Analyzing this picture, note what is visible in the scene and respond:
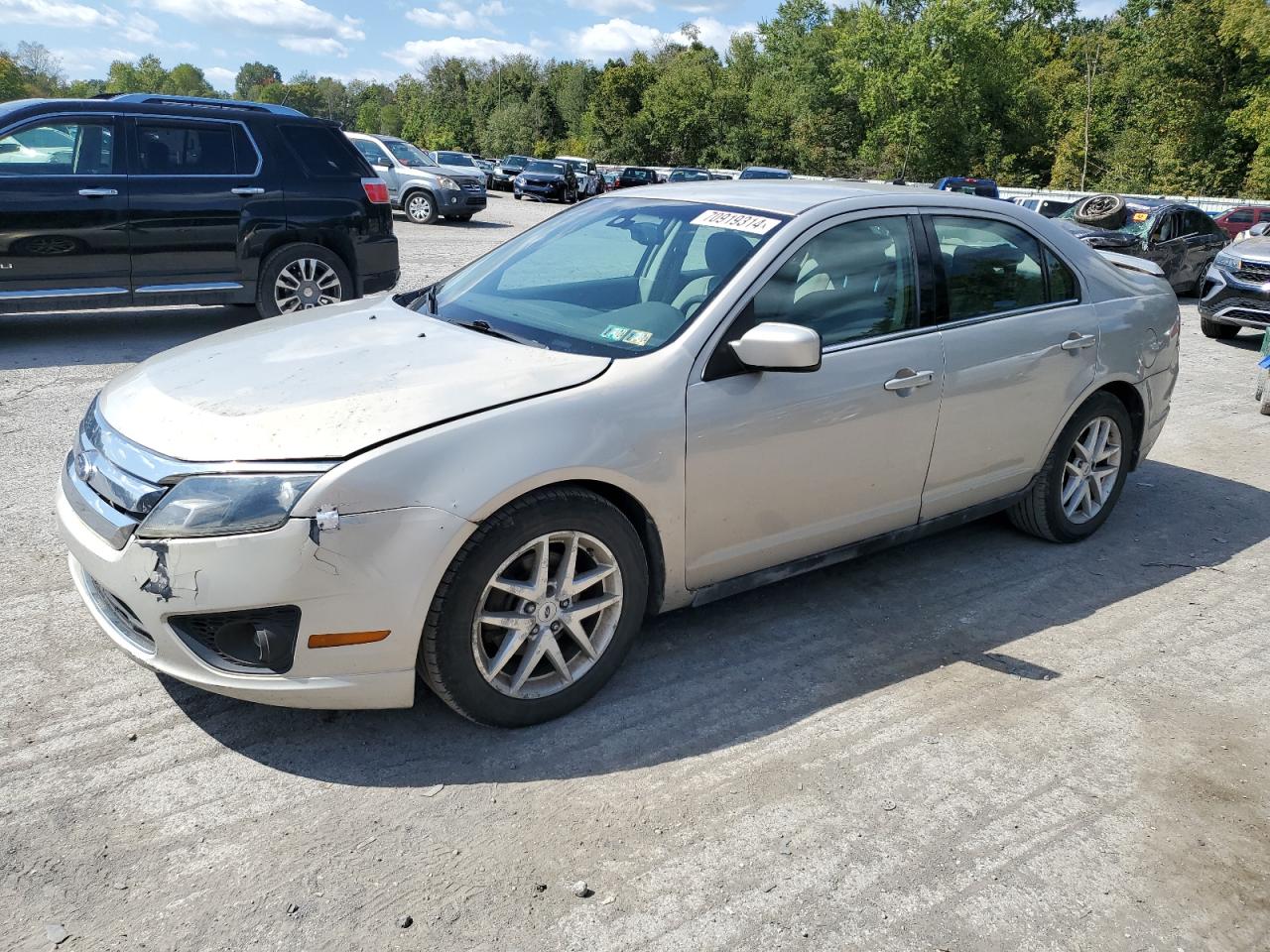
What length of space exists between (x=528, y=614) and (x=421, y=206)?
20.4 m

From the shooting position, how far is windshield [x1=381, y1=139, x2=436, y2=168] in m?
22.7

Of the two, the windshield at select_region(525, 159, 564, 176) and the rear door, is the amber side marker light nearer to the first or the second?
the rear door

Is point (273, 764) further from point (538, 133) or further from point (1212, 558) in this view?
point (538, 133)

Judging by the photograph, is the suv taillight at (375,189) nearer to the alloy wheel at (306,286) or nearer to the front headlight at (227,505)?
the alloy wheel at (306,286)

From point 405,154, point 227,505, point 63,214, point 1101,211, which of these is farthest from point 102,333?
point 405,154

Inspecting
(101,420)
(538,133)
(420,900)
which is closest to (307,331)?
(101,420)

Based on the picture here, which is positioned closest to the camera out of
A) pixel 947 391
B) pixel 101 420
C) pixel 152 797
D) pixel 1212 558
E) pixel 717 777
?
pixel 152 797

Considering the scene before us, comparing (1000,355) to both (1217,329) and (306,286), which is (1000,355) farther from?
(1217,329)

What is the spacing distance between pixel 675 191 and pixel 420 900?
299 centimetres

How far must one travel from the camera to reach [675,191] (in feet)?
14.3

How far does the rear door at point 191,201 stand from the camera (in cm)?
798

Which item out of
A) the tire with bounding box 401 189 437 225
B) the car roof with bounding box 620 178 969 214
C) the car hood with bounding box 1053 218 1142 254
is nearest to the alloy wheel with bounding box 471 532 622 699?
the car roof with bounding box 620 178 969 214

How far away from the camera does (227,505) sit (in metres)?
2.75

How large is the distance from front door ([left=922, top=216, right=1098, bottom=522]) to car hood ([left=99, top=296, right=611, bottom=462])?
1.66m
